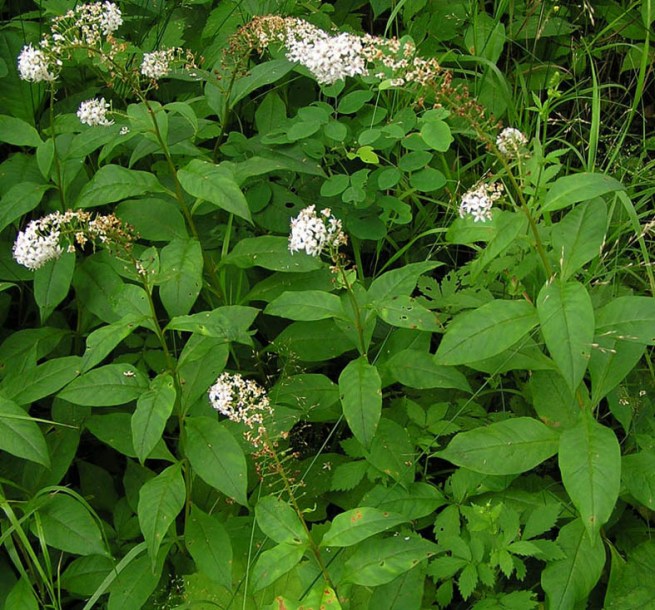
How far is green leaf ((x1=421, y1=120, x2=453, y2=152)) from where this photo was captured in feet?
7.29

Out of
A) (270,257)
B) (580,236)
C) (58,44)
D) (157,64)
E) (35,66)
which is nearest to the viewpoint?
(580,236)

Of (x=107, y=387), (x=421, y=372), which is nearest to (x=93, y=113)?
(x=107, y=387)

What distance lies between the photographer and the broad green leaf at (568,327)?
168 cm

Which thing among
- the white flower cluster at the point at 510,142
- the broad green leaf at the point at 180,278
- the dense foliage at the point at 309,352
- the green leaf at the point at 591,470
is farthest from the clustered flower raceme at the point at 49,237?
the green leaf at the point at 591,470

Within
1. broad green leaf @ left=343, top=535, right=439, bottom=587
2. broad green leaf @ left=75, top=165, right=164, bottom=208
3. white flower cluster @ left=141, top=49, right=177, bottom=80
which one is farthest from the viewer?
white flower cluster @ left=141, top=49, right=177, bottom=80

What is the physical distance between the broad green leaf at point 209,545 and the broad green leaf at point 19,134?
1294 millimetres

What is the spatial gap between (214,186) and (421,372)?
30.2 inches

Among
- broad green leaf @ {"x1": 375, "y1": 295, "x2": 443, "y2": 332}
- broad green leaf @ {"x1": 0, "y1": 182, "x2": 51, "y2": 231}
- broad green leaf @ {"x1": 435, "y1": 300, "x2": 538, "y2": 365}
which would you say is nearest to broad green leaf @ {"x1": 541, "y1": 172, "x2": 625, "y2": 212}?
broad green leaf @ {"x1": 435, "y1": 300, "x2": 538, "y2": 365}

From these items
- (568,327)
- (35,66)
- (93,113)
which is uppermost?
(35,66)

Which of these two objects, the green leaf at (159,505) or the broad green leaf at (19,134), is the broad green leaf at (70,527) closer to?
the green leaf at (159,505)

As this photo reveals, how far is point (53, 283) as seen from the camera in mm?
2363

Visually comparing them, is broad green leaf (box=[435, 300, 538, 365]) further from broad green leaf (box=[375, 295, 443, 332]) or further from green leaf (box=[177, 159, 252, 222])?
green leaf (box=[177, 159, 252, 222])

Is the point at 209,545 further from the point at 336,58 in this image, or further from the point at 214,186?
the point at 336,58

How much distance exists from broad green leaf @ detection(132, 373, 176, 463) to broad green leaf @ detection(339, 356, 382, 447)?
1.39ft
